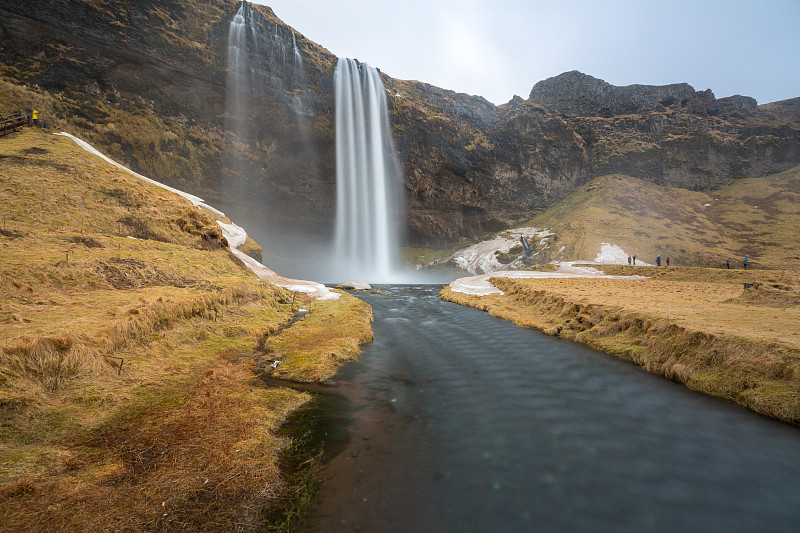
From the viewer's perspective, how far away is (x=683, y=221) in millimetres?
76062

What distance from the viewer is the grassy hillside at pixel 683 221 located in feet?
202

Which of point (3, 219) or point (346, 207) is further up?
point (346, 207)

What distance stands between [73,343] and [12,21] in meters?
65.5

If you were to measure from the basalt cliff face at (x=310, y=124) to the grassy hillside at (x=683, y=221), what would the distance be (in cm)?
752

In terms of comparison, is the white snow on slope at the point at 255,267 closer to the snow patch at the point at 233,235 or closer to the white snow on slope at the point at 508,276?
the snow patch at the point at 233,235

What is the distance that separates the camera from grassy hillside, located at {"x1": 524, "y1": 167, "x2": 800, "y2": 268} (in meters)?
61.7

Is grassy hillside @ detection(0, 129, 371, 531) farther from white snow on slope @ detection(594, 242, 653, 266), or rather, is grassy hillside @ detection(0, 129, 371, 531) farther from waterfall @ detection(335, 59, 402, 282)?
white snow on slope @ detection(594, 242, 653, 266)

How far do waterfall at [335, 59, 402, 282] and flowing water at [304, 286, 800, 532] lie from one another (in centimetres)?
6790

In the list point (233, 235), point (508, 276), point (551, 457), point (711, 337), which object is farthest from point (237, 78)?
point (711, 337)

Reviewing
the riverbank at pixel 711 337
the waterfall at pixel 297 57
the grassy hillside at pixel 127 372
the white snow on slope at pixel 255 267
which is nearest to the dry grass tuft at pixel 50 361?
the grassy hillside at pixel 127 372

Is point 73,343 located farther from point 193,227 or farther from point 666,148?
point 666,148

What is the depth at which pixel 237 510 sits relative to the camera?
4051mm

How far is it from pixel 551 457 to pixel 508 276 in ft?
136

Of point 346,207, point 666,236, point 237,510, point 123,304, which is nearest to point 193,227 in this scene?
point 123,304
